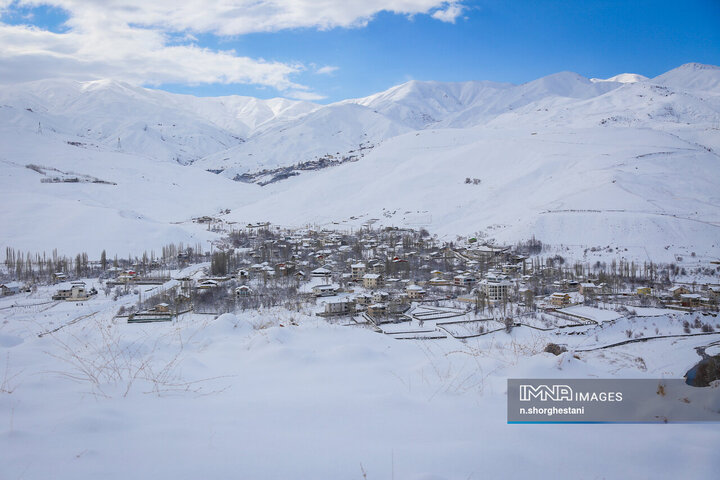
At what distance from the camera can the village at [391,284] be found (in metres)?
15.0

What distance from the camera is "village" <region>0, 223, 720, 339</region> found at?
15.0 metres

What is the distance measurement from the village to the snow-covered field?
275 inches

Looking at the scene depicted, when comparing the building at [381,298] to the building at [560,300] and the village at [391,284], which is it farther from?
the building at [560,300]

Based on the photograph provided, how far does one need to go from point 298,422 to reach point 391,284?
1990 centimetres

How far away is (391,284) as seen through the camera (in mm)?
21906

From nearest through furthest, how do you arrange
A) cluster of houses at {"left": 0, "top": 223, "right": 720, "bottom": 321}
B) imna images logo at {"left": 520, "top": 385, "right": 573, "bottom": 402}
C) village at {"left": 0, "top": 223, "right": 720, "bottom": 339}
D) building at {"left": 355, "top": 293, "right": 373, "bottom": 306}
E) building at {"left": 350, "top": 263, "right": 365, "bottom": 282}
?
1. imna images logo at {"left": 520, "top": 385, "right": 573, "bottom": 402}
2. village at {"left": 0, "top": 223, "right": 720, "bottom": 339}
3. building at {"left": 355, "top": 293, "right": 373, "bottom": 306}
4. cluster of houses at {"left": 0, "top": 223, "right": 720, "bottom": 321}
5. building at {"left": 350, "top": 263, "right": 365, "bottom": 282}

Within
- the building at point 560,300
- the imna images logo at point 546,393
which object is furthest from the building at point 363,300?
the imna images logo at point 546,393

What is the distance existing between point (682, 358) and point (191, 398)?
6120mm

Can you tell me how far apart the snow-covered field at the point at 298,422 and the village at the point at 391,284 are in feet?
22.9

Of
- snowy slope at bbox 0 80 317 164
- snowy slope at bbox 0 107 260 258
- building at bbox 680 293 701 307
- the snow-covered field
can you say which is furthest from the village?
snowy slope at bbox 0 80 317 164

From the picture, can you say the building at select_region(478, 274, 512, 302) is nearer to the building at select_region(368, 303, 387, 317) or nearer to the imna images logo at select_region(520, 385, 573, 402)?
the building at select_region(368, 303, 387, 317)

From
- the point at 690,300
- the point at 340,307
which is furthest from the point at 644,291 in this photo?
the point at 340,307

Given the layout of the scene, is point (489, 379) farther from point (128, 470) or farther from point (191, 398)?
point (128, 470)

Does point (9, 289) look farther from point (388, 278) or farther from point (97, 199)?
point (97, 199)
